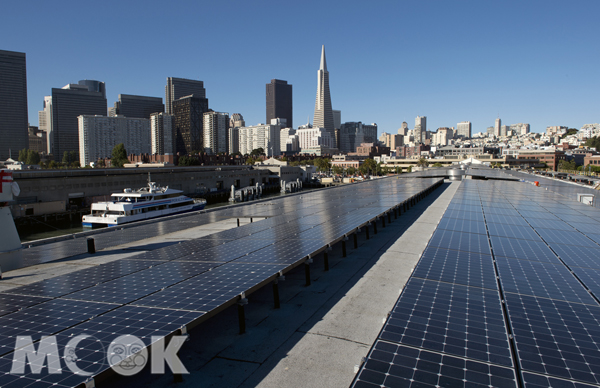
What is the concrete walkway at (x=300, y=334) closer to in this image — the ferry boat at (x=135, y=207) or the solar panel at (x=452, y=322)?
the solar panel at (x=452, y=322)

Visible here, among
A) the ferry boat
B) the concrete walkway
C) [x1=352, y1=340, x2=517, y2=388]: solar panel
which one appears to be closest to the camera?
[x1=352, y1=340, x2=517, y2=388]: solar panel

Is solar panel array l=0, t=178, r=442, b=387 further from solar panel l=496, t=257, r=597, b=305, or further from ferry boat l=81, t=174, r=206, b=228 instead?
ferry boat l=81, t=174, r=206, b=228

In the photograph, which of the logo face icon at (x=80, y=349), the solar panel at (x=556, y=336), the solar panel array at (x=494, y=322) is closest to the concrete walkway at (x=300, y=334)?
the logo face icon at (x=80, y=349)

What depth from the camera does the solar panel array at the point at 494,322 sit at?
17.5ft

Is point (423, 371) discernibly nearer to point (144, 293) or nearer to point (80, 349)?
point (80, 349)

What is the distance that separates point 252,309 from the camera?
11.0 meters

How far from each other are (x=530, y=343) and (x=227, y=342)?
6575mm

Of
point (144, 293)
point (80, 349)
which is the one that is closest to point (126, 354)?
point (80, 349)

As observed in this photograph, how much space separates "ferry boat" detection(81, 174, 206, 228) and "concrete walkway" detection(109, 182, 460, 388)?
3893 centimetres

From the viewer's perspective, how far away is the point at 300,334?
30.9 ft

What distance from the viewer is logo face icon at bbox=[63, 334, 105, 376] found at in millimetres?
5408

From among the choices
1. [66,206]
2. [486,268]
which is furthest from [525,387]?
[66,206]

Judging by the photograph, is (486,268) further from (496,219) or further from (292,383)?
(496,219)

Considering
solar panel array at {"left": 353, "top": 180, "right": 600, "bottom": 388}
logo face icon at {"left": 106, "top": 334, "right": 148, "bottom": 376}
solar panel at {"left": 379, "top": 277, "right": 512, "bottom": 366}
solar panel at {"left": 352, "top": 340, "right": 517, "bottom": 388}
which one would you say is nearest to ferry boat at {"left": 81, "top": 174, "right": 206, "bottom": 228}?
solar panel array at {"left": 353, "top": 180, "right": 600, "bottom": 388}
